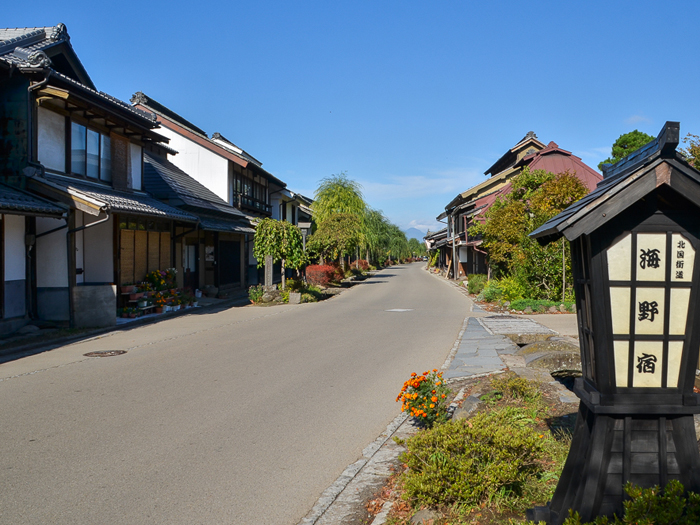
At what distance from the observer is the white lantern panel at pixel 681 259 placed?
352 cm

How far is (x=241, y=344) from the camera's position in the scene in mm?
12516

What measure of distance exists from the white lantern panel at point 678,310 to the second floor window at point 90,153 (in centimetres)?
1647

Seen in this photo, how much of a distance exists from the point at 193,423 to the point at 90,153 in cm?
1306

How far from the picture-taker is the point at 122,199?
1656 cm

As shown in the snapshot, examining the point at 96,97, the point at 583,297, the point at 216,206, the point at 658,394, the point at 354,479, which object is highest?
the point at 96,97

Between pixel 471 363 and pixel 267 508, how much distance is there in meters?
6.48

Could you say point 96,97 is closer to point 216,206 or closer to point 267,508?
point 216,206

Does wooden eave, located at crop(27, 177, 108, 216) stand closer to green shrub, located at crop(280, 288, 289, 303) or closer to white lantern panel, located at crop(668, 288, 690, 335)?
green shrub, located at crop(280, 288, 289, 303)

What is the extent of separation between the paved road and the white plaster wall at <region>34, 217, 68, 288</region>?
8.59 feet

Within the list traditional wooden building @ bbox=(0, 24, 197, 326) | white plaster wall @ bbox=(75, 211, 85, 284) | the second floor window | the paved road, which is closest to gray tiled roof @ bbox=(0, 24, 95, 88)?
traditional wooden building @ bbox=(0, 24, 197, 326)

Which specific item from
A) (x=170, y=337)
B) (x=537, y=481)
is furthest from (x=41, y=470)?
(x=170, y=337)

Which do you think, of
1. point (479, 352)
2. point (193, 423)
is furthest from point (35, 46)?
point (479, 352)

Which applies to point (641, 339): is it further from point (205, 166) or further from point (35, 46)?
point (205, 166)

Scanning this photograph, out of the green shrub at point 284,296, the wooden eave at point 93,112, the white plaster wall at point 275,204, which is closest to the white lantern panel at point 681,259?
the wooden eave at point 93,112
